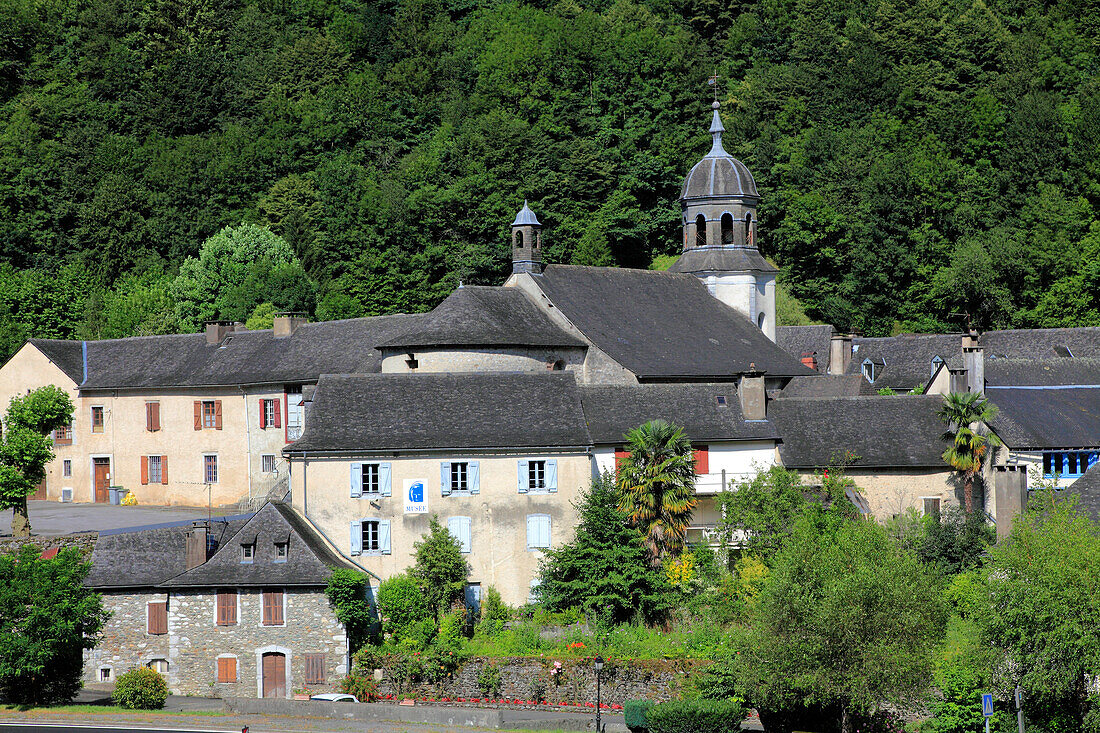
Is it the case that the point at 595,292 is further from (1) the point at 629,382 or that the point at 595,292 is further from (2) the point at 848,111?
(2) the point at 848,111

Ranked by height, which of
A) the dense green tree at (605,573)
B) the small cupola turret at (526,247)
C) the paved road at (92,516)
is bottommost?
the dense green tree at (605,573)

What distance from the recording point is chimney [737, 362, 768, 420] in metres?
45.0

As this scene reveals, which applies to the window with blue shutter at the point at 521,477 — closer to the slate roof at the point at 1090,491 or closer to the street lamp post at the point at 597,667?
the street lamp post at the point at 597,667

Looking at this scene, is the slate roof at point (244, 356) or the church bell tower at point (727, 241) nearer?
the slate roof at point (244, 356)

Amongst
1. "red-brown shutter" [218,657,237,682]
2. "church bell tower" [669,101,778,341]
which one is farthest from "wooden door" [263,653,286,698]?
"church bell tower" [669,101,778,341]

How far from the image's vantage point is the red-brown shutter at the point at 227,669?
37219 mm

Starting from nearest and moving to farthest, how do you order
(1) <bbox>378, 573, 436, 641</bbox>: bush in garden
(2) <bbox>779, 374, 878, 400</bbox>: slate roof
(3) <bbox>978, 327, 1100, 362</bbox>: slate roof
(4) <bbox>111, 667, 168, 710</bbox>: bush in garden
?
1. (4) <bbox>111, 667, 168, 710</bbox>: bush in garden
2. (1) <bbox>378, 573, 436, 641</bbox>: bush in garden
3. (2) <bbox>779, 374, 878, 400</bbox>: slate roof
4. (3) <bbox>978, 327, 1100, 362</bbox>: slate roof

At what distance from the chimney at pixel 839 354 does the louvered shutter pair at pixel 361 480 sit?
106 ft

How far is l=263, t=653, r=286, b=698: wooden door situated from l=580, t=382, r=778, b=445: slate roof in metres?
11.7

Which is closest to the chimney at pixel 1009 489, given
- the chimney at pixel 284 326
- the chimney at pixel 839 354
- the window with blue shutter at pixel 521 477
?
the window with blue shutter at pixel 521 477

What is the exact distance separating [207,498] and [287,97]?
51.8 m

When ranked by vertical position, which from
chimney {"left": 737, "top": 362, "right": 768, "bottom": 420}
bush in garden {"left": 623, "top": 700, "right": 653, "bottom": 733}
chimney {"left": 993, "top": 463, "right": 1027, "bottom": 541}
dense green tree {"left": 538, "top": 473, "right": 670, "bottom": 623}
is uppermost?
chimney {"left": 737, "top": 362, "right": 768, "bottom": 420}

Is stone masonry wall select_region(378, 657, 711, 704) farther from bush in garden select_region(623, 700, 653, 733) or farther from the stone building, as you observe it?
the stone building

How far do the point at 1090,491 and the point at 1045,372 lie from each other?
52.0ft
